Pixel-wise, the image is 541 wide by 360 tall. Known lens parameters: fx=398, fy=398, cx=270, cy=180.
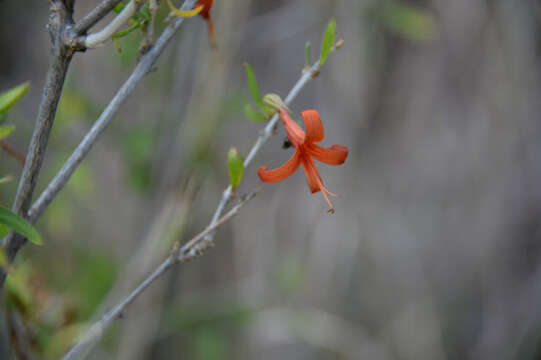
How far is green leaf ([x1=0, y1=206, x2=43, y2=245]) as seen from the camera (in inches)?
12.7

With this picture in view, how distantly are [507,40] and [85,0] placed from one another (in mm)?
1714

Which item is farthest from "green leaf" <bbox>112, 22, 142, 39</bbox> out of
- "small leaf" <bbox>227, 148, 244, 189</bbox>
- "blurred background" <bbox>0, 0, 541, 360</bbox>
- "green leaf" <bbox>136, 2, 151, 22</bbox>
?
"blurred background" <bbox>0, 0, 541, 360</bbox>

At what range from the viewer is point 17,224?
326mm

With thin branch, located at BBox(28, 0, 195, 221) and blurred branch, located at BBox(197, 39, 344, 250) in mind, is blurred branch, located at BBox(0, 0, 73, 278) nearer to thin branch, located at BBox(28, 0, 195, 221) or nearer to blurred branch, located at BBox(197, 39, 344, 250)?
thin branch, located at BBox(28, 0, 195, 221)

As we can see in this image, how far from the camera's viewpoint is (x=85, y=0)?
5.62 ft

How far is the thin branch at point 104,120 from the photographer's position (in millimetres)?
358

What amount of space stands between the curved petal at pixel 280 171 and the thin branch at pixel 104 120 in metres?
0.14

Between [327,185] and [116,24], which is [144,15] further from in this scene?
[327,185]

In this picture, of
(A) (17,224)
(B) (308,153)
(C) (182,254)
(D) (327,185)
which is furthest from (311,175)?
(D) (327,185)

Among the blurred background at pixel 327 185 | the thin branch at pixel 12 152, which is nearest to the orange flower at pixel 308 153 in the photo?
the thin branch at pixel 12 152

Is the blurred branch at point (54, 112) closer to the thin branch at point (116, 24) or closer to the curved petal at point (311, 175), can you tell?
the thin branch at point (116, 24)

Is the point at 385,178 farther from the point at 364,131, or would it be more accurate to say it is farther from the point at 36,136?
the point at 36,136

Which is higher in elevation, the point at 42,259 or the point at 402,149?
the point at 42,259

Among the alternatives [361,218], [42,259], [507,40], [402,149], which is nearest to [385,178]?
[402,149]
